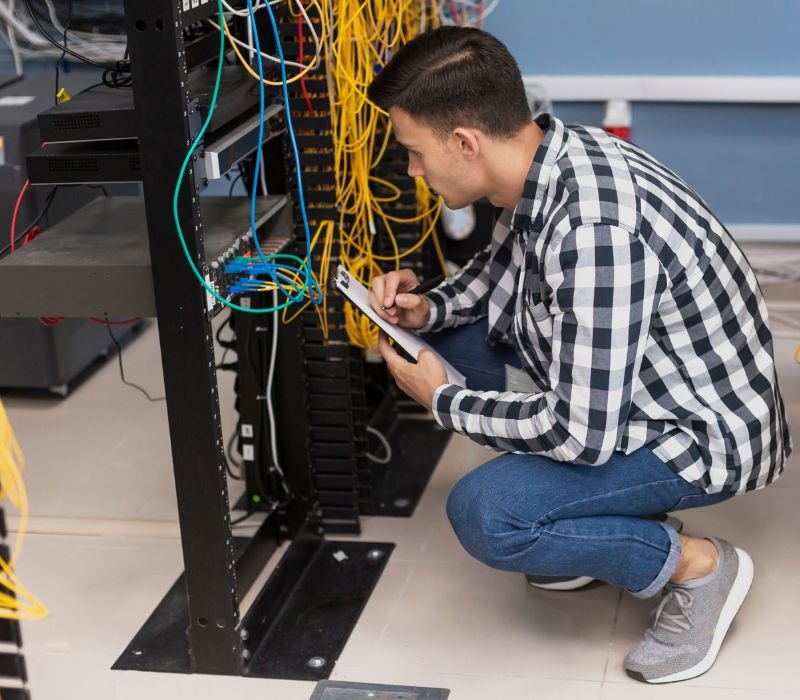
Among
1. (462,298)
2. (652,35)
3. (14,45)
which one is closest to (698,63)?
(652,35)

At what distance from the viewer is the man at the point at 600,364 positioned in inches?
69.6

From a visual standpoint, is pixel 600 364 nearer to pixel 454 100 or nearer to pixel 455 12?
pixel 454 100

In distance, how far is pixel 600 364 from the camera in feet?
5.77

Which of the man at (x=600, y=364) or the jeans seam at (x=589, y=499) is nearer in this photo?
the man at (x=600, y=364)

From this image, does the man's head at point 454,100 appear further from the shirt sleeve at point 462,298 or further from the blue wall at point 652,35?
the blue wall at point 652,35

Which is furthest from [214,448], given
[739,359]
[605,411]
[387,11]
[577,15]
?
[577,15]

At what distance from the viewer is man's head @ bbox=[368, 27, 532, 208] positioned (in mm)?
1811

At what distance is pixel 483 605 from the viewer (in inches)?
87.9

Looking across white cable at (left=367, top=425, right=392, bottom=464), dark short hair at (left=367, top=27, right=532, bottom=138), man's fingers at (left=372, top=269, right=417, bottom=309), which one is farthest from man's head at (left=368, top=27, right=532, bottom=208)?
white cable at (left=367, top=425, right=392, bottom=464)

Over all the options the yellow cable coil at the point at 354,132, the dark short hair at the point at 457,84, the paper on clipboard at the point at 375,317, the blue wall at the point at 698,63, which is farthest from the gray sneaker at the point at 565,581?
the blue wall at the point at 698,63

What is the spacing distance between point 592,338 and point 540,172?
11.4 inches

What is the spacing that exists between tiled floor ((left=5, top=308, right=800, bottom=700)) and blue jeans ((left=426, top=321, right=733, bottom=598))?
0.65ft

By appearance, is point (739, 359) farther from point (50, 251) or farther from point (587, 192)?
point (50, 251)

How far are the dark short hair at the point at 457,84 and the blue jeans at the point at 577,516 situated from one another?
566 millimetres
